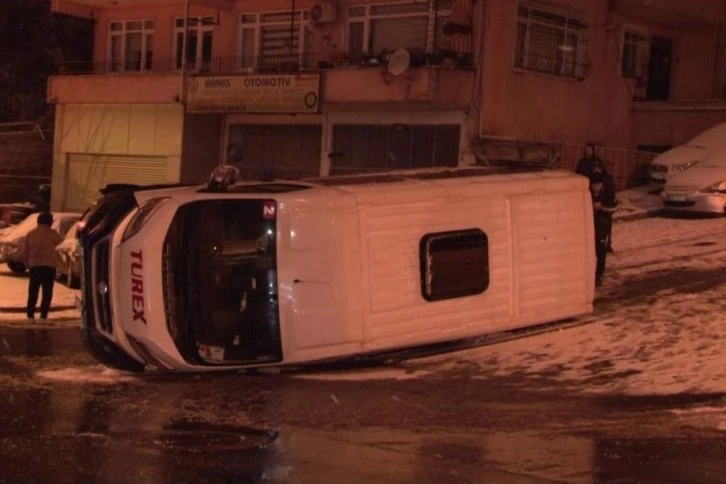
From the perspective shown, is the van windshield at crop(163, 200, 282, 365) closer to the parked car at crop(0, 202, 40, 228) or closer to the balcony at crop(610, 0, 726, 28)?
the balcony at crop(610, 0, 726, 28)

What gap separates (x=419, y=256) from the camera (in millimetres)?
10328

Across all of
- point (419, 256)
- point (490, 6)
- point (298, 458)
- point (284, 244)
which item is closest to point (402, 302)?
point (419, 256)

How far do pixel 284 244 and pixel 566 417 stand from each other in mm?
3125

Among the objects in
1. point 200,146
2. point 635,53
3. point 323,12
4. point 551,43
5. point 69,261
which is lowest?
point 69,261

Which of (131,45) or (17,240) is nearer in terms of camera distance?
(17,240)

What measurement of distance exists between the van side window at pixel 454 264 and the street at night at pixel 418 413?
795 mm

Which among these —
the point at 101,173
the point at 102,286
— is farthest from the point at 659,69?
the point at 102,286

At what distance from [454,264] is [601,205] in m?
4.55

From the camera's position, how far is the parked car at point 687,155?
21.1 metres

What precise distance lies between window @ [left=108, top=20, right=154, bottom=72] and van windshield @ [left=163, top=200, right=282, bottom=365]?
20721 millimetres

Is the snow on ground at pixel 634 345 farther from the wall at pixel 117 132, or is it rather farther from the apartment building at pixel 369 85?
the wall at pixel 117 132

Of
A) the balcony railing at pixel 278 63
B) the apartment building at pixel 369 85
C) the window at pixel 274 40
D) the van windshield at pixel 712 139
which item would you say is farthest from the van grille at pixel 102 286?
the window at pixel 274 40

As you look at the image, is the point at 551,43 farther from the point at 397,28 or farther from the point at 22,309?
the point at 22,309

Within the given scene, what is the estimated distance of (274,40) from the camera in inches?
1042
